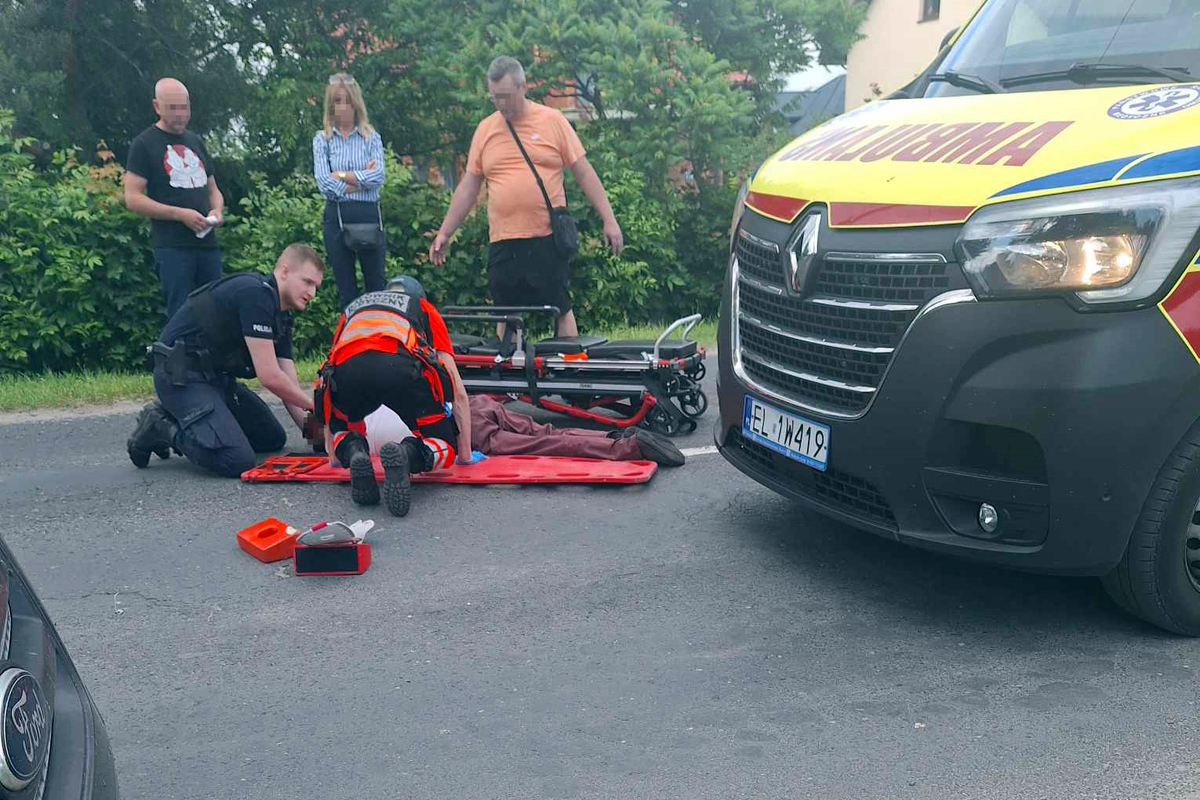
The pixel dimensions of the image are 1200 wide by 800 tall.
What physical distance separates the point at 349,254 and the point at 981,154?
534cm

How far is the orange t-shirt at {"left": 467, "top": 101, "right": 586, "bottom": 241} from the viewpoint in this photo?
7.14 metres

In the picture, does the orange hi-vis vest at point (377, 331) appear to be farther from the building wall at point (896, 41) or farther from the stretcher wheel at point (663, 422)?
the building wall at point (896, 41)

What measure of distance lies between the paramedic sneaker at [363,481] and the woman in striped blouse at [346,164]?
3.10 metres

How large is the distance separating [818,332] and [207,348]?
339 cm

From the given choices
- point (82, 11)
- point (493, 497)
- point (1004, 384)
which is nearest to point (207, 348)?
point (493, 497)

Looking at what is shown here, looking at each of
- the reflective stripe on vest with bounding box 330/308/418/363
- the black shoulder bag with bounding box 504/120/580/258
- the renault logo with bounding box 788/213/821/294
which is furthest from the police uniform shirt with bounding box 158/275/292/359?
the renault logo with bounding box 788/213/821/294

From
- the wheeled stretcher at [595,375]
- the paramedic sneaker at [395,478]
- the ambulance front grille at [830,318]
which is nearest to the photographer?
the ambulance front grille at [830,318]

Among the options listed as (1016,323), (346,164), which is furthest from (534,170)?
(1016,323)

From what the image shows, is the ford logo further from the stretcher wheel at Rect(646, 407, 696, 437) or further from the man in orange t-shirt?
the man in orange t-shirt

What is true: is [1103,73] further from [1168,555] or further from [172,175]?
[172,175]

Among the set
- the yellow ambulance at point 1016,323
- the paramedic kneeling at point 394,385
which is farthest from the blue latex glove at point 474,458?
the yellow ambulance at point 1016,323

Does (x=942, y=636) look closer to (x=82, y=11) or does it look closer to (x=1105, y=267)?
(x=1105, y=267)

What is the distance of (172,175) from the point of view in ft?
23.7

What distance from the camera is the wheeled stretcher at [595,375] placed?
6.47 metres
